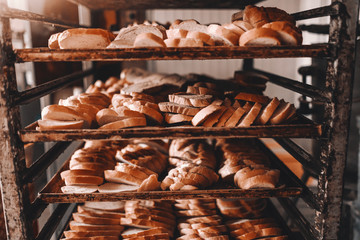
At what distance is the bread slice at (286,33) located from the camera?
1273mm

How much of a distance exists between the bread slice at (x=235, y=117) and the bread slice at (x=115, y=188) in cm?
55

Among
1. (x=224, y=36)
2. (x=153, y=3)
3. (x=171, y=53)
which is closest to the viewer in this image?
(x=171, y=53)

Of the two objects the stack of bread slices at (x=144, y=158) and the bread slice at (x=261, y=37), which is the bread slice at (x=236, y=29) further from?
the stack of bread slices at (x=144, y=158)

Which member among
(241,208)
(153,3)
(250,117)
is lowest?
(241,208)

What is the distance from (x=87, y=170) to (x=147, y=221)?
1.47ft

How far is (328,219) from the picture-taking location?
4.41 ft

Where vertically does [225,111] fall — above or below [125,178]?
above

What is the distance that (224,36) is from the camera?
1.32 m

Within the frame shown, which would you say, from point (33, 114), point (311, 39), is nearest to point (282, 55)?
point (33, 114)

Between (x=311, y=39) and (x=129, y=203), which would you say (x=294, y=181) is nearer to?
(x=129, y=203)

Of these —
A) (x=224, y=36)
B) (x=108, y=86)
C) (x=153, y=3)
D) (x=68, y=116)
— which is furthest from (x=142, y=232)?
A: (x=153, y=3)

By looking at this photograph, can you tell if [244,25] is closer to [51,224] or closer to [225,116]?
[225,116]

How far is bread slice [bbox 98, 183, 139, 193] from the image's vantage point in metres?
1.47

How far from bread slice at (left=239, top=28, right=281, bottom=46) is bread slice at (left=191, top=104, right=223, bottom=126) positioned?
300 mm
